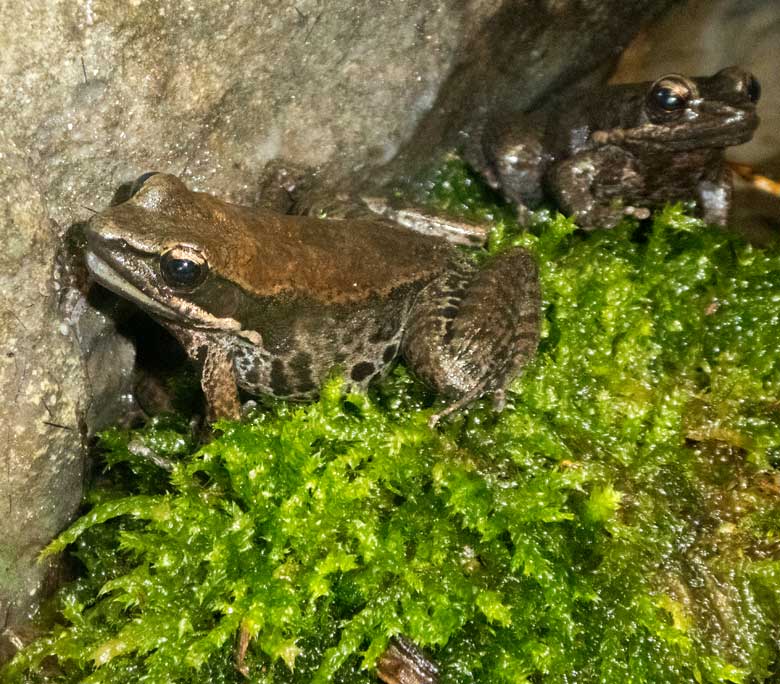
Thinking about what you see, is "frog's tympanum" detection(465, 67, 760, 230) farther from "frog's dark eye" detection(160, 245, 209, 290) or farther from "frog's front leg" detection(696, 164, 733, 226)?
"frog's dark eye" detection(160, 245, 209, 290)

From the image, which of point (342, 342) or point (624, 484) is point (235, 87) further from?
point (624, 484)

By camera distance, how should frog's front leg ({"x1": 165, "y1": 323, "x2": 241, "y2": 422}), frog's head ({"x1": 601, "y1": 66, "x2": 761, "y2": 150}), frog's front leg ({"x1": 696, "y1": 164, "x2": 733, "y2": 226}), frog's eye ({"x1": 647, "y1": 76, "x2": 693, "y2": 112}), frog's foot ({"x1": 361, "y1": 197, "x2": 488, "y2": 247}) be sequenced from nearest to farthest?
frog's front leg ({"x1": 165, "y1": 323, "x2": 241, "y2": 422}) < frog's foot ({"x1": 361, "y1": 197, "x2": 488, "y2": 247}) < frog's head ({"x1": 601, "y1": 66, "x2": 761, "y2": 150}) < frog's eye ({"x1": 647, "y1": 76, "x2": 693, "y2": 112}) < frog's front leg ({"x1": 696, "y1": 164, "x2": 733, "y2": 226})

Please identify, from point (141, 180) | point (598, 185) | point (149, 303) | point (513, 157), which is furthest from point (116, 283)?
point (598, 185)

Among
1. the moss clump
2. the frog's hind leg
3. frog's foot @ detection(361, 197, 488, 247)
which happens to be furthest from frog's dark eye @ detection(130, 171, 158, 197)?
the frog's hind leg

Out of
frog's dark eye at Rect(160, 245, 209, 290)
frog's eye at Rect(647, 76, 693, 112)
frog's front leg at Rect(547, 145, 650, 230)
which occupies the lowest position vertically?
frog's front leg at Rect(547, 145, 650, 230)

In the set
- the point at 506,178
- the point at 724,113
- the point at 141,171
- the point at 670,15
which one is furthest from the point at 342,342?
the point at 670,15

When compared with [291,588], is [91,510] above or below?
above

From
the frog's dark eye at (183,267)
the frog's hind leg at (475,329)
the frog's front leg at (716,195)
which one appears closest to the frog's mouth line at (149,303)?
the frog's dark eye at (183,267)

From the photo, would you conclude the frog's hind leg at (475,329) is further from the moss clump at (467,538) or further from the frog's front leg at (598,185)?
the frog's front leg at (598,185)
